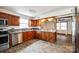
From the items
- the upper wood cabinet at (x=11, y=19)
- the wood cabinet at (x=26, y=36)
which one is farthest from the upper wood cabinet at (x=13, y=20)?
the wood cabinet at (x=26, y=36)

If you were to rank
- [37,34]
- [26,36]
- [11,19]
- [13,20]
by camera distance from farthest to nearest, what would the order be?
[37,34]
[26,36]
[13,20]
[11,19]

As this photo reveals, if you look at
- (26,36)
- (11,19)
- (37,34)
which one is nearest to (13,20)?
(11,19)

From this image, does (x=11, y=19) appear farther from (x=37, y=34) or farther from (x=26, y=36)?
(x=37, y=34)

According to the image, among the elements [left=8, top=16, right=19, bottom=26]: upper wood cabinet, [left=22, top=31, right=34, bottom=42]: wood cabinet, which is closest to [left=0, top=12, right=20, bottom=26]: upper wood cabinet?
[left=8, top=16, right=19, bottom=26]: upper wood cabinet

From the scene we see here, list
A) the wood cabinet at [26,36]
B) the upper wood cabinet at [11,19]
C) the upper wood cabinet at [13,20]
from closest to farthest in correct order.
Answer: the upper wood cabinet at [11,19], the upper wood cabinet at [13,20], the wood cabinet at [26,36]

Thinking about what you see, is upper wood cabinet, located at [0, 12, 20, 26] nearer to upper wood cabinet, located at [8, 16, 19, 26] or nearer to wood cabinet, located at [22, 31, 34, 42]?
upper wood cabinet, located at [8, 16, 19, 26]

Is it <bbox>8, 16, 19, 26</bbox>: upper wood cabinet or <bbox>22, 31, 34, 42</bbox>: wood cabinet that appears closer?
<bbox>8, 16, 19, 26</bbox>: upper wood cabinet

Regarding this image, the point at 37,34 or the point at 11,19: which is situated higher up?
the point at 11,19

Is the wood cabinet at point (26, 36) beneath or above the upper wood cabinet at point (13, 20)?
beneath

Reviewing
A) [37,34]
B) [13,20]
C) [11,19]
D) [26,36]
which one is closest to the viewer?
[11,19]

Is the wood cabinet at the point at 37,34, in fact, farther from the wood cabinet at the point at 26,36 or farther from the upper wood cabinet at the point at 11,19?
the upper wood cabinet at the point at 11,19
